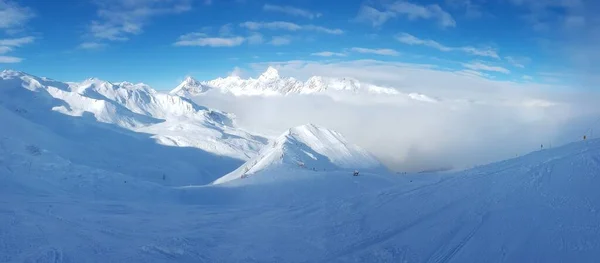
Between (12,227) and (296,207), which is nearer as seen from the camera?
(12,227)

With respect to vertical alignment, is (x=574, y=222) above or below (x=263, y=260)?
above

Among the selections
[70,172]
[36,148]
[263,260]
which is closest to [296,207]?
[263,260]

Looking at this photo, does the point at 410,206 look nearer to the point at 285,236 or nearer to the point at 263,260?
the point at 285,236

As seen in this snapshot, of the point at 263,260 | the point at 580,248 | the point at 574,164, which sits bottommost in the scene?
the point at 263,260

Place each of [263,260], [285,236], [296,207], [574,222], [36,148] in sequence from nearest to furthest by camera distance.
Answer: [574,222] → [263,260] → [285,236] → [296,207] → [36,148]

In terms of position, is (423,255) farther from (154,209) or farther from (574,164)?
(154,209)

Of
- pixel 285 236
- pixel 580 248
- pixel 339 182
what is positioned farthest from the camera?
pixel 339 182

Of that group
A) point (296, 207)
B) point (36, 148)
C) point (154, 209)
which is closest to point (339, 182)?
point (296, 207)
